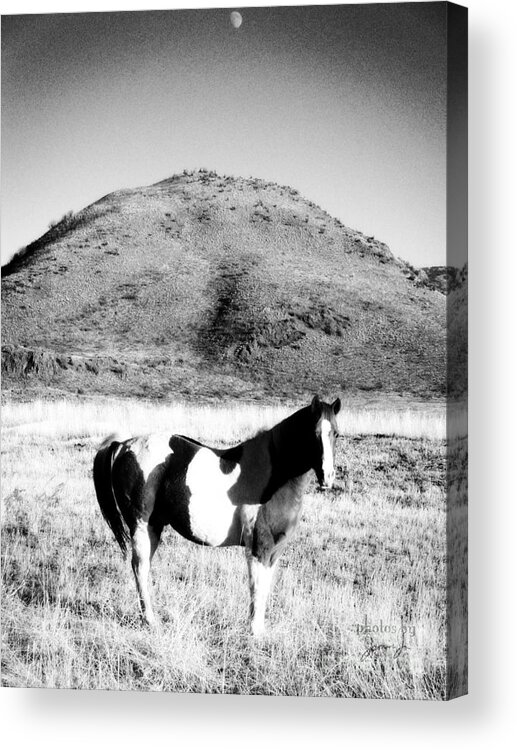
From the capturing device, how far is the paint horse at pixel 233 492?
10047 millimetres

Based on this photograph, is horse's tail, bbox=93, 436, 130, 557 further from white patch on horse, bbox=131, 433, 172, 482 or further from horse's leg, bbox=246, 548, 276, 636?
horse's leg, bbox=246, 548, 276, 636

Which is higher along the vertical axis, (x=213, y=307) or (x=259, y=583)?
(x=213, y=307)

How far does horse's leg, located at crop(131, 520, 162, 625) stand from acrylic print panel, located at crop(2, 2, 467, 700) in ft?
0.06

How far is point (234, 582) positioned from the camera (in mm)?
10258

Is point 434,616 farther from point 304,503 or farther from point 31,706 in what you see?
point 31,706

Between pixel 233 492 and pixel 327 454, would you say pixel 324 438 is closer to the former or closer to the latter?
pixel 327 454

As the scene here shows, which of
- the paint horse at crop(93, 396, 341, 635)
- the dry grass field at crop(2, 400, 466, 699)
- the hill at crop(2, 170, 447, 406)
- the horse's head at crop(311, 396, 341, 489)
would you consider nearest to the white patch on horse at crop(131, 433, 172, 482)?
the paint horse at crop(93, 396, 341, 635)

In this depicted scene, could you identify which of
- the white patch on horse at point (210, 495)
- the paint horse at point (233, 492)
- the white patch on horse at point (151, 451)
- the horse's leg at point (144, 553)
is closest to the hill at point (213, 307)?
the white patch on horse at point (151, 451)

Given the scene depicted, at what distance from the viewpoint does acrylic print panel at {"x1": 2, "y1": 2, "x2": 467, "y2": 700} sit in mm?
10055

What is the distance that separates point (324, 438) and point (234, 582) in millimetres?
1390

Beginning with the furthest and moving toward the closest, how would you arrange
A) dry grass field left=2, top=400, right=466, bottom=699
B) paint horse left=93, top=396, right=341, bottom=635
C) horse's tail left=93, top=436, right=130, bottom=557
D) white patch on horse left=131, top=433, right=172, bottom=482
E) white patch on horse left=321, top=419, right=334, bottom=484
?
horse's tail left=93, top=436, right=130, bottom=557 → white patch on horse left=131, top=433, right=172, bottom=482 → paint horse left=93, top=396, right=341, bottom=635 → dry grass field left=2, top=400, right=466, bottom=699 → white patch on horse left=321, top=419, right=334, bottom=484

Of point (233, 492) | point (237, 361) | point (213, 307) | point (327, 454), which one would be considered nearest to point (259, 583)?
point (233, 492)

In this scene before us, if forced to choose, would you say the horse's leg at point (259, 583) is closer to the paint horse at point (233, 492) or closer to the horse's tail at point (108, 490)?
the paint horse at point (233, 492)

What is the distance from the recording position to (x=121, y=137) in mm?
10836
